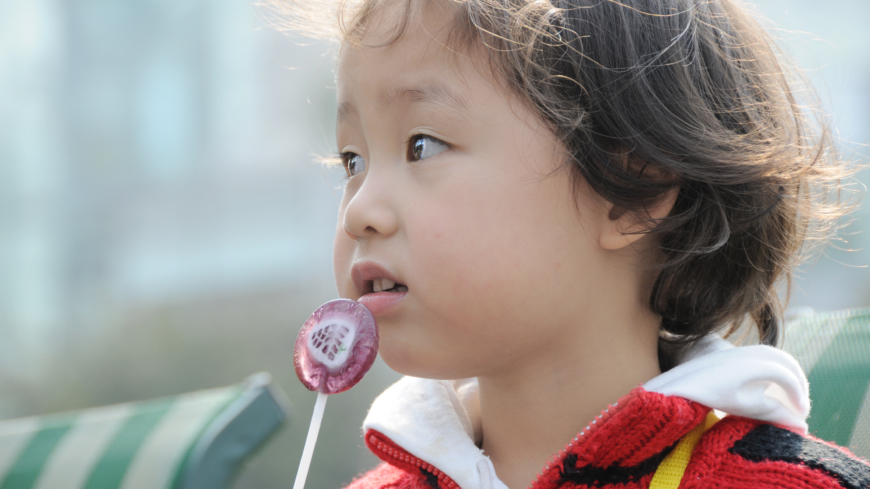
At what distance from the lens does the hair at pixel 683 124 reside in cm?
93

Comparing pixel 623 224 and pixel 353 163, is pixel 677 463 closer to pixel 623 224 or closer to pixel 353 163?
pixel 623 224

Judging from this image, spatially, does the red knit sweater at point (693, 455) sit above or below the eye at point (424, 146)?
below

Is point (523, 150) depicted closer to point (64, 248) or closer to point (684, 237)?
point (684, 237)

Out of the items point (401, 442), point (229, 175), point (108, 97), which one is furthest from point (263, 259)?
point (401, 442)

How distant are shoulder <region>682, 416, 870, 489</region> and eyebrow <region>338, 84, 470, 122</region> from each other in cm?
54

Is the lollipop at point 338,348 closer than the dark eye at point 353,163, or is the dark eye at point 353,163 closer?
the lollipop at point 338,348

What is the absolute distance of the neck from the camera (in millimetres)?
1008

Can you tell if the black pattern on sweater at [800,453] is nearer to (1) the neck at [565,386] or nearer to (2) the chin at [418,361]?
(1) the neck at [565,386]

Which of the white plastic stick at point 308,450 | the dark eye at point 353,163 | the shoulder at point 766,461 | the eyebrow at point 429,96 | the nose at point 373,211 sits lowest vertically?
the shoulder at point 766,461

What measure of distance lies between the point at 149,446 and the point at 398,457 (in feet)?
2.47

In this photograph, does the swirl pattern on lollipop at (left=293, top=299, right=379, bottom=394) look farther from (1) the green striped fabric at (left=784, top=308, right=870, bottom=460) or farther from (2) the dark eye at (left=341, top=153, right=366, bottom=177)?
(1) the green striped fabric at (left=784, top=308, right=870, bottom=460)

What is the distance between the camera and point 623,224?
0.98 meters

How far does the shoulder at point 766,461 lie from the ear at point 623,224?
27cm

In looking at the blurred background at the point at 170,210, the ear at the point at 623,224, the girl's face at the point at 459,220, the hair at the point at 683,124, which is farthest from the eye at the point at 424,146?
the blurred background at the point at 170,210
